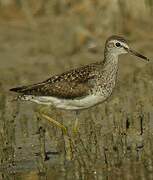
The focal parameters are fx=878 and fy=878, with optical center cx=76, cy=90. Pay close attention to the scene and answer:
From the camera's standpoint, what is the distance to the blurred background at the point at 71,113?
11008mm

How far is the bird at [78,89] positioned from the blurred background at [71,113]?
43cm

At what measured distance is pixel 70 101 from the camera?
11961 mm

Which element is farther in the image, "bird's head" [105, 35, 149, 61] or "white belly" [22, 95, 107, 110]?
"bird's head" [105, 35, 149, 61]

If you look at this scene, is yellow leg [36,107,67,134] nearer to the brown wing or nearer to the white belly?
the white belly

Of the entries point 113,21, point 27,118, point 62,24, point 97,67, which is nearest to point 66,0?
point 62,24

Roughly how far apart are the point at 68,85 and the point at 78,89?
0.18 metres

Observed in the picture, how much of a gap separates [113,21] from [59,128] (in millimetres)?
6268

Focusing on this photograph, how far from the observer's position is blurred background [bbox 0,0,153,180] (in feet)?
36.1

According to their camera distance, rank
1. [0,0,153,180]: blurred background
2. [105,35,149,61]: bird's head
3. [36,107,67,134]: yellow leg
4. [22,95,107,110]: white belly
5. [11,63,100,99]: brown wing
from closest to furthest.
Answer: [0,0,153,180]: blurred background → [22,95,107,110]: white belly → [11,63,100,99]: brown wing → [36,107,67,134]: yellow leg → [105,35,149,61]: bird's head

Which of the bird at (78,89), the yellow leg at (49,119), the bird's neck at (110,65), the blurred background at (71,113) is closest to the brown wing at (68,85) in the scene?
the bird at (78,89)

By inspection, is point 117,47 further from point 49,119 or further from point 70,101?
point 49,119

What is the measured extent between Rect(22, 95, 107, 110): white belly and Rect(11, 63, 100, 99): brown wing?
6 centimetres

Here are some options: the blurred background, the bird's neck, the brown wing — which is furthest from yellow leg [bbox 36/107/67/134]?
the bird's neck

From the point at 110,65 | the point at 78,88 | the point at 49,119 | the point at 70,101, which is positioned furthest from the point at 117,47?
the point at 49,119
